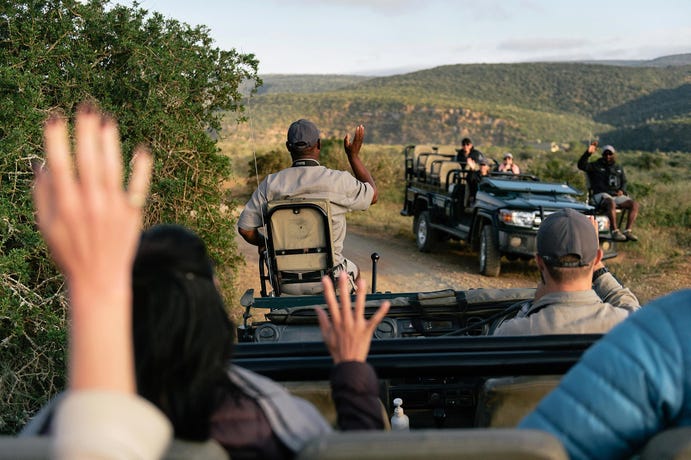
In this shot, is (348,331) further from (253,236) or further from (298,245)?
(253,236)

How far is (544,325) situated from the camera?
115 inches

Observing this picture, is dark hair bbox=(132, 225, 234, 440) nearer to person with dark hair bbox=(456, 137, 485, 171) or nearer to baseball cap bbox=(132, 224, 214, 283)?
baseball cap bbox=(132, 224, 214, 283)

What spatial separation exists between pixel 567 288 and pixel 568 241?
183mm

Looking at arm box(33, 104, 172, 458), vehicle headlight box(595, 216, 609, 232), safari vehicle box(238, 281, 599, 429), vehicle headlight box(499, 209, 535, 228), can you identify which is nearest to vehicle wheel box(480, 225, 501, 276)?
vehicle headlight box(499, 209, 535, 228)

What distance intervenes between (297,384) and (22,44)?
4.98 m

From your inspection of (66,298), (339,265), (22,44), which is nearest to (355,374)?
(339,265)

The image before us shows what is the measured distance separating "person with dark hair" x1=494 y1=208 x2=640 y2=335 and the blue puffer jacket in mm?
1201

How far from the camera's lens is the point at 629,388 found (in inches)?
65.2

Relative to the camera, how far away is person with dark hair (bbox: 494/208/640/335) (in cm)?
292

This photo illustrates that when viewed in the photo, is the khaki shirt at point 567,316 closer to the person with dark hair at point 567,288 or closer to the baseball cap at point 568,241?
the person with dark hair at point 567,288

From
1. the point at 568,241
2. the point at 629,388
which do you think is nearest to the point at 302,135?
the point at 568,241

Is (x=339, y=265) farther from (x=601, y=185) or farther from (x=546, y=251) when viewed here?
(x=601, y=185)

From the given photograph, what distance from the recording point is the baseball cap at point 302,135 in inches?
196

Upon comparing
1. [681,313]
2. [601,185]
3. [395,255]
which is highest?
[681,313]
